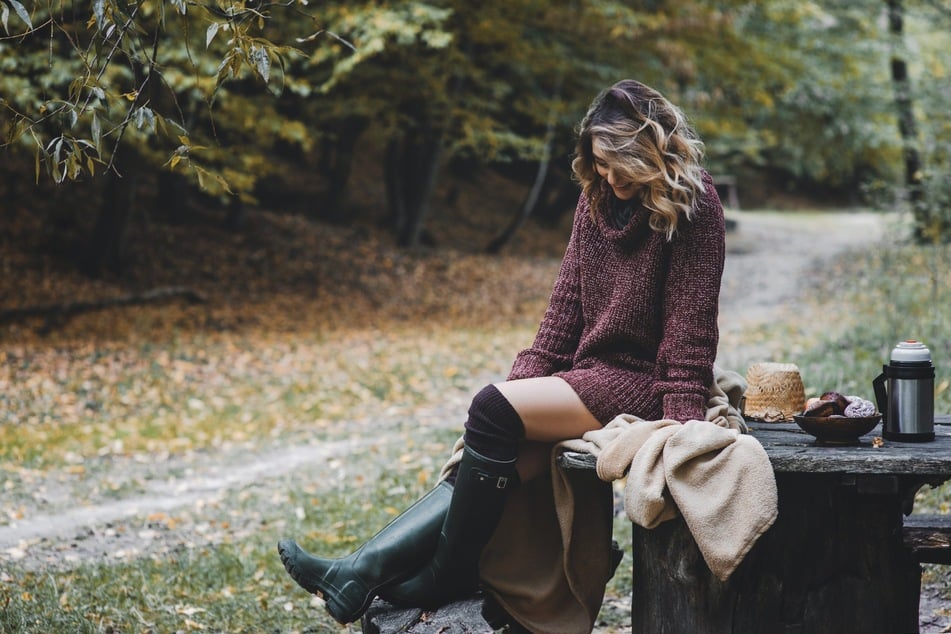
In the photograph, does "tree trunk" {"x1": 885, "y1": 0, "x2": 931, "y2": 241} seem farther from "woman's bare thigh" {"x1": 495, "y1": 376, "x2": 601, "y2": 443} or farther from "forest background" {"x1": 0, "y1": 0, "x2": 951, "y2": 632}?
"woman's bare thigh" {"x1": 495, "y1": 376, "x2": 601, "y2": 443}

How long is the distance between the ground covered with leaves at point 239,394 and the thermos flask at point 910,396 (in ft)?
5.64

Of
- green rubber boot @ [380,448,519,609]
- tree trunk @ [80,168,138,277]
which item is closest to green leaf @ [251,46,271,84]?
green rubber boot @ [380,448,519,609]

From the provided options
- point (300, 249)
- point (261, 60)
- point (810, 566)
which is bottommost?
point (810, 566)

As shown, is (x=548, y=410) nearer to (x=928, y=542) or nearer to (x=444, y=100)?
(x=928, y=542)

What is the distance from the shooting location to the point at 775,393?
3461 mm

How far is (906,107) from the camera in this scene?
59.0 feet

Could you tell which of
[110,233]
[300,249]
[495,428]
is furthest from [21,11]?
[300,249]

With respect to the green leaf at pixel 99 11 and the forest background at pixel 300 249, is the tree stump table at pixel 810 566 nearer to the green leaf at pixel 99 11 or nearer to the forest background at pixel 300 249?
the forest background at pixel 300 249

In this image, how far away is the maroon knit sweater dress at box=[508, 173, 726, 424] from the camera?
319cm

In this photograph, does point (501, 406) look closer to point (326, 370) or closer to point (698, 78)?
point (326, 370)

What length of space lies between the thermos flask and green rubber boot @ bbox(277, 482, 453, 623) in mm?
1424

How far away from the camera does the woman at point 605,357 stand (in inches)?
126

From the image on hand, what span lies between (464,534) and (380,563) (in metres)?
0.32

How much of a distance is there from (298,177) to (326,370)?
36.4ft
